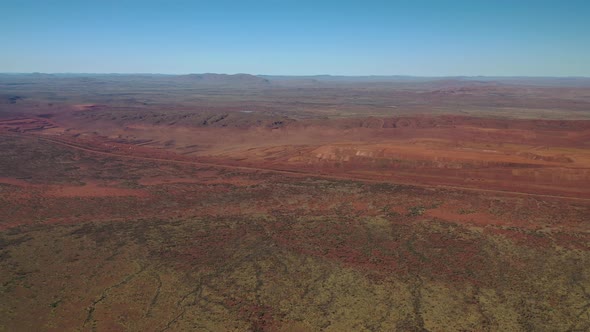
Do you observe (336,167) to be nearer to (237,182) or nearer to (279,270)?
(237,182)

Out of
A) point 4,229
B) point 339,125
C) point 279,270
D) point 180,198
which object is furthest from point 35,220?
point 339,125

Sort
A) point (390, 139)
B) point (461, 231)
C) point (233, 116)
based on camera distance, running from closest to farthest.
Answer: point (461, 231)
point (390, 139)
point (233, 116)

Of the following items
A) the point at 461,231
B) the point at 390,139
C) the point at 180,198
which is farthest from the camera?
the point at 390,139

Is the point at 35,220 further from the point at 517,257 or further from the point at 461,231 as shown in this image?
the point at 517,257

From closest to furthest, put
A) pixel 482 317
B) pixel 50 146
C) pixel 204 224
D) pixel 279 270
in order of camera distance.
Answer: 1. pixel 482 317
2. pixel 279 270
3. pixel 204 224
4. pixel 50 146

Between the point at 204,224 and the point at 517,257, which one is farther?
the point at 204,224

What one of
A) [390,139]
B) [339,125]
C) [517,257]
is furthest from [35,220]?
[339,125]
